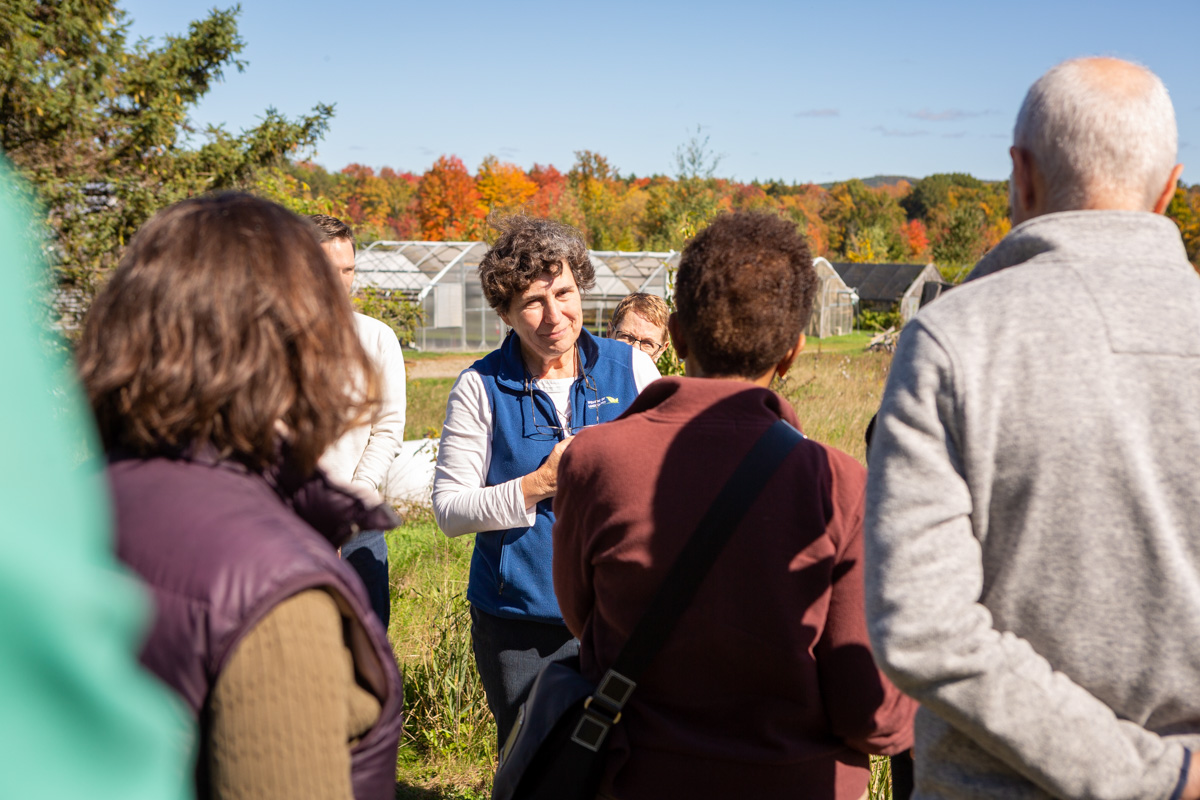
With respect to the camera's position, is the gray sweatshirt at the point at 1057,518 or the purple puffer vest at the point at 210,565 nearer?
the purple puffer vest at the point at 210,565

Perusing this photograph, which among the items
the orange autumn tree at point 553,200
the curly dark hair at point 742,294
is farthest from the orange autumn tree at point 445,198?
the curly dark hair at point 742,294

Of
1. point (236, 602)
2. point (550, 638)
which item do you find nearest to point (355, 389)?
point (236, 602)

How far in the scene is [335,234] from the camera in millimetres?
3383

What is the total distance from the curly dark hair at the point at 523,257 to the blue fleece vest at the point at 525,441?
174 mm

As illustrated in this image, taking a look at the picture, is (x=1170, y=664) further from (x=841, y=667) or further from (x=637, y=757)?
(x=637, y=757)

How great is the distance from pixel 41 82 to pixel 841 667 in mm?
10838

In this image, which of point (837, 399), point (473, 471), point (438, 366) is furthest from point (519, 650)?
point (438, 366)

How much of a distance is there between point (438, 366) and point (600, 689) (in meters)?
24.1

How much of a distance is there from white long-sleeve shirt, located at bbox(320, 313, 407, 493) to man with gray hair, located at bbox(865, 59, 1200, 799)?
2.21m

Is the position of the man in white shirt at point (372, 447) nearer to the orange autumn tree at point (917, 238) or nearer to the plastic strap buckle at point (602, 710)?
the plastic strap buckle at point (602, 710)

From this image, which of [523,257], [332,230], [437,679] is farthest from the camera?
[437,679]

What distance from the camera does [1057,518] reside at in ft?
4.02

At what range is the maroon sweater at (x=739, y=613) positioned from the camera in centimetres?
155

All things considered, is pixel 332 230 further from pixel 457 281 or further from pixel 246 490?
pixel 457 281
